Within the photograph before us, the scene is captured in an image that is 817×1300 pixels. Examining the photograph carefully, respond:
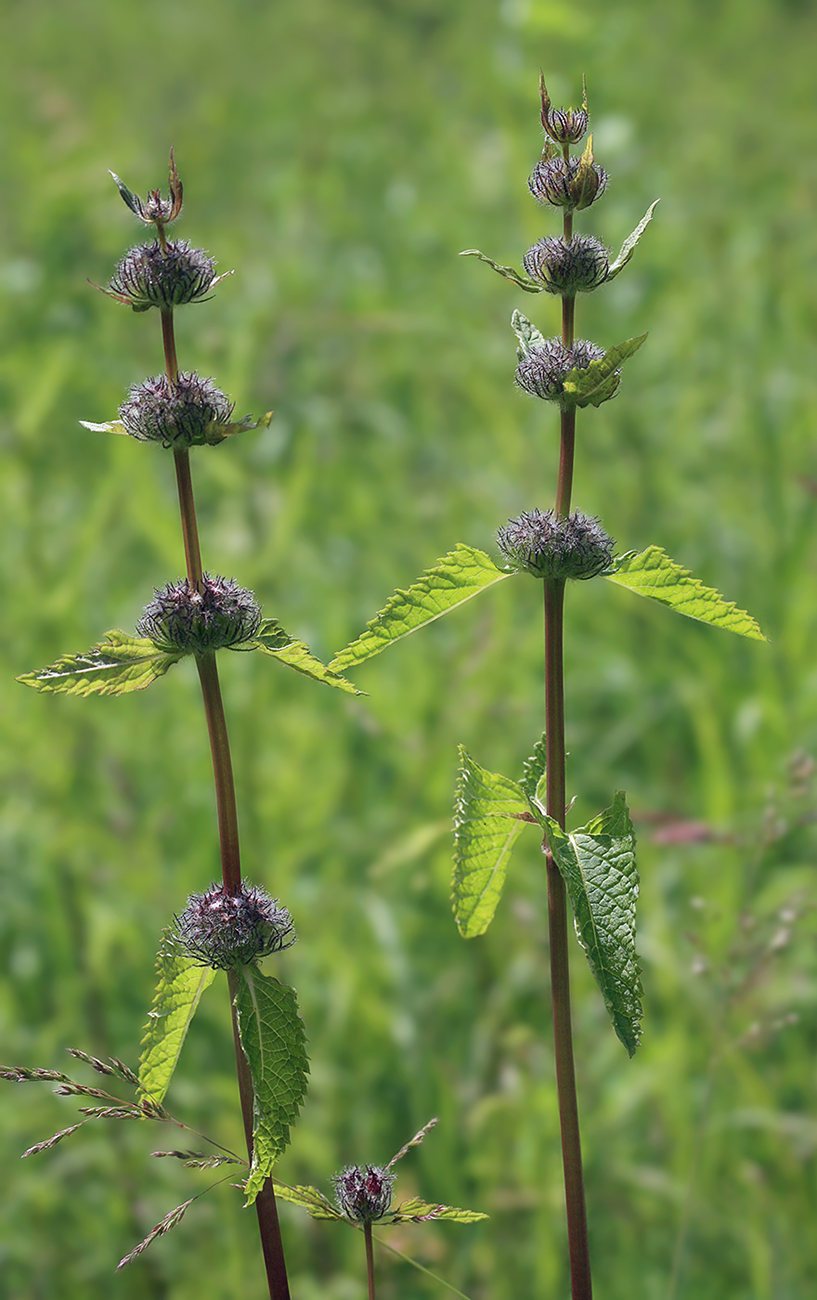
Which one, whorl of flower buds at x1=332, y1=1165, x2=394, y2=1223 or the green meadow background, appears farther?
the green meadow background

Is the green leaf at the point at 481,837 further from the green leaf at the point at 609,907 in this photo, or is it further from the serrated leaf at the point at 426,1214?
the serrated leaf at the point at 426,1214

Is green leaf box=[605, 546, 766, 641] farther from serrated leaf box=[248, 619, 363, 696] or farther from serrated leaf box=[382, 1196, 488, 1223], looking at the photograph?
serrated leaf box=[382, 1196, 488, 1223]

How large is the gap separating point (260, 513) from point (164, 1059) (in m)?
1.95

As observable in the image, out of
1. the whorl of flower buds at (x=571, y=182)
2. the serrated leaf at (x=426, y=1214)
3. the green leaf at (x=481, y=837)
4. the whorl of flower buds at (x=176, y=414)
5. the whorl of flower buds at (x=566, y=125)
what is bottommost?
the serrated leaf at (x=426, y=1214)

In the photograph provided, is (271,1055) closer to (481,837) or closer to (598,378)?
(481,837)

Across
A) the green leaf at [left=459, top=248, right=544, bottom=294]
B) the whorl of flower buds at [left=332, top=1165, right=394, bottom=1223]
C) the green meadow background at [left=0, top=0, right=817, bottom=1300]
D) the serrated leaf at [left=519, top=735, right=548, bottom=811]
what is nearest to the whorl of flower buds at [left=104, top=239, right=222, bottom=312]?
the green leaf at [left=459, top=248, right=544, bottom=294]

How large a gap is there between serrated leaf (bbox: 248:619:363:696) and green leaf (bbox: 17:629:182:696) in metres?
0.06

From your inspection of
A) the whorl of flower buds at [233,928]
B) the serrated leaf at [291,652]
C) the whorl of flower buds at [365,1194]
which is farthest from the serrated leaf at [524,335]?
the whorl of flower buds at [365,1194]

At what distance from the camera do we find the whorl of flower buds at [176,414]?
832 millimetres

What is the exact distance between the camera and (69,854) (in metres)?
2.51

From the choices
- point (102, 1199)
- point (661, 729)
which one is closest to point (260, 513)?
point (661, 729)

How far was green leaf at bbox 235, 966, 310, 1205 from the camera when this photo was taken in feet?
2.69

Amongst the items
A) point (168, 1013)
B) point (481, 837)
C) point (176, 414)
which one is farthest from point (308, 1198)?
point (176, 414)

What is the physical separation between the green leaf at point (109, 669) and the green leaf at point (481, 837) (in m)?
0.22
